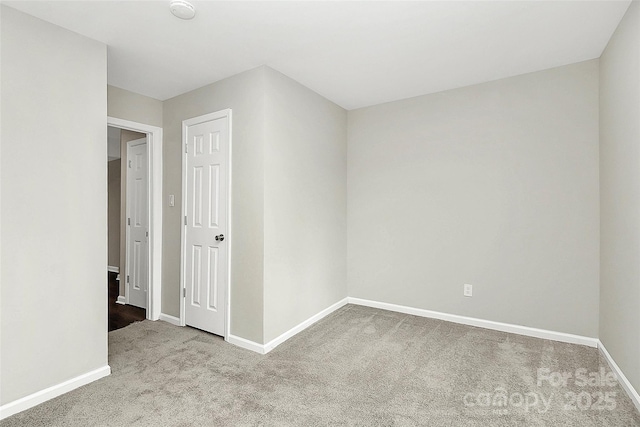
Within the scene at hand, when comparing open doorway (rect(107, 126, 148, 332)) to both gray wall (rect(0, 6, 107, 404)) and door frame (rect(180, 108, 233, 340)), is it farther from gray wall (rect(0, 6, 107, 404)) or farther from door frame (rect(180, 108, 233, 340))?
gray wall (rect(0, 6, 107, 404))

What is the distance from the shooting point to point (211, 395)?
2.16m

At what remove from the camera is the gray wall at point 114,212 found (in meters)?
6.65

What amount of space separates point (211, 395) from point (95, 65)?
247 cm

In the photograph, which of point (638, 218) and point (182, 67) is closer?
point (638, 218)

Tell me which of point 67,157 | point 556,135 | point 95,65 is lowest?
point 67,157

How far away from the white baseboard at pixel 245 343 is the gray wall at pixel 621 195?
2577 mm

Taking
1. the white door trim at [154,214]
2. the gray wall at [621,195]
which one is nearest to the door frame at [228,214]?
the white door trim at [154,214]

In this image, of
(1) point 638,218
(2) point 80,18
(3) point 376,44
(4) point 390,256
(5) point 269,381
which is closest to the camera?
(1) point 638,218

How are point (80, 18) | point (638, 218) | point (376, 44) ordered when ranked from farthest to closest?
point (376, 44) < point (80, 18) < point (638, 218)

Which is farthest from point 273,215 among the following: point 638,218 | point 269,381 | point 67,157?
point 638,218

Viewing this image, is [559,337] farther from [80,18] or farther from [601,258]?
[80,18]

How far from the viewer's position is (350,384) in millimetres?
2305

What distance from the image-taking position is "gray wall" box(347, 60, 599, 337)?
2.87 metres

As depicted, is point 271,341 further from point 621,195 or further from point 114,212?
point 114,212
